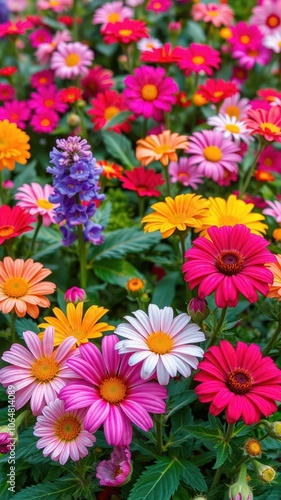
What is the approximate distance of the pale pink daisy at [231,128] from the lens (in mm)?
1479

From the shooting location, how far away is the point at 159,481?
38.2 inches

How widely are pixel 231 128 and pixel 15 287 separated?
0.73m

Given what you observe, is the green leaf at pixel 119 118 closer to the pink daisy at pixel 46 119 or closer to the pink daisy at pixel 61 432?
the pink daisy at pixel 46 119

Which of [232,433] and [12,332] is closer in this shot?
[232,433]

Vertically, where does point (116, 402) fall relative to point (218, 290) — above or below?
below

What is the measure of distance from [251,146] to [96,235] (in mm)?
657

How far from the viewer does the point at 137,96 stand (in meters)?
1.52

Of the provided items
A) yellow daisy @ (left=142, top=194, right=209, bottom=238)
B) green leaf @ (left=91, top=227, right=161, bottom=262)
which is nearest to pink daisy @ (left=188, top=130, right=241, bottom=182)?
green leaf @ (left=91, top=227, right=161, bottom=262)

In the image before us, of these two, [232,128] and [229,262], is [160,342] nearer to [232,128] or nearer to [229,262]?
[229,262]

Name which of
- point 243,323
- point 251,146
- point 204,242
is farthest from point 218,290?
point 251,146

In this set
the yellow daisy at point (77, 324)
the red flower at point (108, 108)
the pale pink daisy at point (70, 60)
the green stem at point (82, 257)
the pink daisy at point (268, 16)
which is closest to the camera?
the yellow daisy at point (77, 324)

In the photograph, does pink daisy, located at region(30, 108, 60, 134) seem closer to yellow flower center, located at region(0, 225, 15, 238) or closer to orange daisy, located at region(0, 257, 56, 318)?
yellow flower center, located at region(0, 225, 15, 238)

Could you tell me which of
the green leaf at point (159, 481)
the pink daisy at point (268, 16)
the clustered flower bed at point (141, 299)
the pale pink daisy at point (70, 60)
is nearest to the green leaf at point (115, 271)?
the clustered flower bed at point (141, 299)

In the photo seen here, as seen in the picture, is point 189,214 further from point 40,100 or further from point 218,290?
point 40,100
